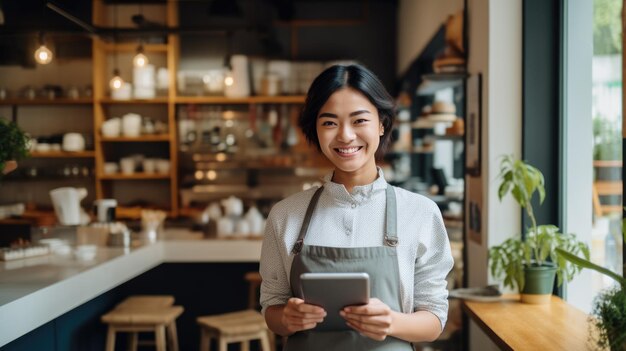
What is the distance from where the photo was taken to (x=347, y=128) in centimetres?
182

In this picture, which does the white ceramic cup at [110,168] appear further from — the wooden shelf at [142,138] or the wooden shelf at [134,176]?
the wooden shelf at [142,138]

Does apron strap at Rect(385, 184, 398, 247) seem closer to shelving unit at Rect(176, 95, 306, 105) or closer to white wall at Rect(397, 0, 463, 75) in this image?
white wall at Rect(397, 0, 463, 75)

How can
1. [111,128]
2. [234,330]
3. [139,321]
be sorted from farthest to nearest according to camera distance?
[111,128]
[139,321]
[234,330]

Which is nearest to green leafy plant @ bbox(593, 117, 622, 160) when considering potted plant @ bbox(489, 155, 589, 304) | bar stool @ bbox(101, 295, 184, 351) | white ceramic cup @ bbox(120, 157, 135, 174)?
potted plant @ bbox(489, 155, 589, 304)

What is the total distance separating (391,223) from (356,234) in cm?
10

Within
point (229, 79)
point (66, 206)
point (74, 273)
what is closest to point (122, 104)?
point (229, 79)

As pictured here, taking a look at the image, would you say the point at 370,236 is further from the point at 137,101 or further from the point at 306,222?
the point at 137,101

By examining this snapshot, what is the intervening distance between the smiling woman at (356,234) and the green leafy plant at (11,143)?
214cm

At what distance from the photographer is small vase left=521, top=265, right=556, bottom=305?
2.94m

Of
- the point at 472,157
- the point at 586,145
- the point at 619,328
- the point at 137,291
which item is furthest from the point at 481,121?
the point at 137,291

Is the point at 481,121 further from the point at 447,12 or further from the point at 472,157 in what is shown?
the point at 447,12

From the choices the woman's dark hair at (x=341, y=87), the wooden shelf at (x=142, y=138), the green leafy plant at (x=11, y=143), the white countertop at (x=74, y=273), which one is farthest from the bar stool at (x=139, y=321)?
the wooden shelf at (x=142, y=138)

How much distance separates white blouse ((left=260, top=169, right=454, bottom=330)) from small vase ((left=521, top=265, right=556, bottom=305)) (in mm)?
1172

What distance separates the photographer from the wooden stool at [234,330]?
12.0ft
